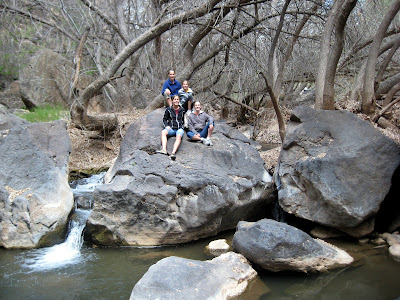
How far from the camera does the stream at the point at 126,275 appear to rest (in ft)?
13.9

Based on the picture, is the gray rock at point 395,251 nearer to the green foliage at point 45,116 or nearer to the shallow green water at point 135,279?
the shallow green water at point 135,279

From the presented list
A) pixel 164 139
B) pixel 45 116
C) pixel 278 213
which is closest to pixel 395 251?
pixel 278 213

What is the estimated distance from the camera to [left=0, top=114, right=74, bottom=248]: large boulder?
559cm

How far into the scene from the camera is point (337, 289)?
169 inches

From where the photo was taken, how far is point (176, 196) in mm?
5812

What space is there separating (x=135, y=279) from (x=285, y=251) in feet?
6.55

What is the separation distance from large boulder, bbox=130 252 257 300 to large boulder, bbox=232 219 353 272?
249mm

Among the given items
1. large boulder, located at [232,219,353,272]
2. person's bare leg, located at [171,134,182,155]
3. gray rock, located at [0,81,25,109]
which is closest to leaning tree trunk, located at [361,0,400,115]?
large boulder, located at [232,219,353,272]

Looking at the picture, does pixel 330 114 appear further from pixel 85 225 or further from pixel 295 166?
pixel 85 225

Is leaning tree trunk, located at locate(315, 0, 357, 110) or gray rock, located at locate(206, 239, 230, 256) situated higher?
leaning tree trunk, located at locate(315, 0, 357, 110)

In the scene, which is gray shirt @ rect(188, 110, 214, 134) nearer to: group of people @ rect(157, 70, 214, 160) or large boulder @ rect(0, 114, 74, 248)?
group of people @ rect(157, 70, 214, 160)

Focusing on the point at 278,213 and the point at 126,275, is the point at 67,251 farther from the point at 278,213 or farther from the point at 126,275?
the point at 278,213

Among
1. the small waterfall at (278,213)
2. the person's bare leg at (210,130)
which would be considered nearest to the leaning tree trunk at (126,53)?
the person's bare leg at (210,130)

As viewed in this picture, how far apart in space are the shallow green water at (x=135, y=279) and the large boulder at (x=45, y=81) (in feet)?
28.2
